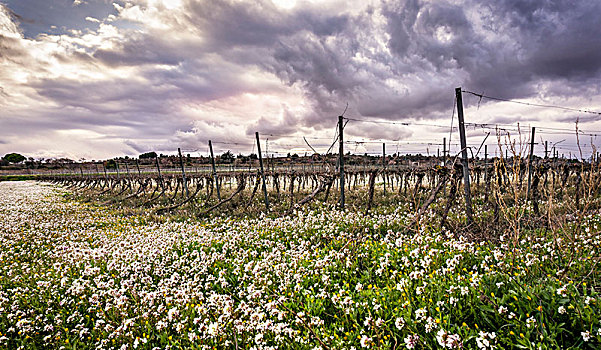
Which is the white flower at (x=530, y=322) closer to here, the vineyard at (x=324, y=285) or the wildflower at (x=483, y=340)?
the vineyard at (x=324, y=285)

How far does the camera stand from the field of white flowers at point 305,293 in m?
3.37

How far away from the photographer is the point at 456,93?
347 inches

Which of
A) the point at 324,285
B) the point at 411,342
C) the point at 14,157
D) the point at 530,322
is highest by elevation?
the point at 14,157

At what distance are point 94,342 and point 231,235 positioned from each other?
4.66 m

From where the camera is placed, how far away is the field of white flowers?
337 centimetres

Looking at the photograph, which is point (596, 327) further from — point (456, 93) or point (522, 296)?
point (456, 93)

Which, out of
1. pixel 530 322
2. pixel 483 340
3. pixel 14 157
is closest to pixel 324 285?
pixel 483 340

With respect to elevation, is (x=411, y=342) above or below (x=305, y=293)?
above

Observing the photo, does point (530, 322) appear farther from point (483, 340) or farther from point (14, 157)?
point (14, 157)

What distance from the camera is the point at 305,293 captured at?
16.3ft

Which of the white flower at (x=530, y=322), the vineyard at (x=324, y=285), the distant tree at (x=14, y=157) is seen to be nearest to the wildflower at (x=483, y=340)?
the vineyard at (x=324, y=285)

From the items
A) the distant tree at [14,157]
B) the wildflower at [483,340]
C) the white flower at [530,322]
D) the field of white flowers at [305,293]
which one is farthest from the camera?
the distant tree at [14,157]

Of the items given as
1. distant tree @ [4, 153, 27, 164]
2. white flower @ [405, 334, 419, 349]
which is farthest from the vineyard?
distant tree @ [4, 153, 27, 164]

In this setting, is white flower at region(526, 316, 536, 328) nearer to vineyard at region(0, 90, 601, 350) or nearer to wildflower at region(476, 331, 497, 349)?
vineyard at region(0, 90, 601, 350)
